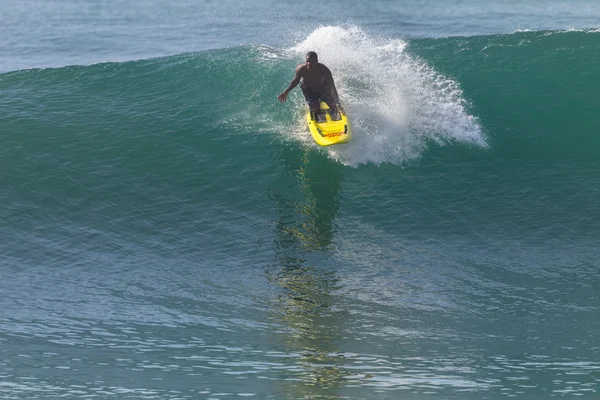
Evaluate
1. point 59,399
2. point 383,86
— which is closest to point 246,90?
point 383,86

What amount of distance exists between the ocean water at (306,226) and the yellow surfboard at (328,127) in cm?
68

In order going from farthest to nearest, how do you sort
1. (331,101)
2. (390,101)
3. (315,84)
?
1. (390,101)
2. (331,101)
3. (315,84)

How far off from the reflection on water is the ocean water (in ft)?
0.14

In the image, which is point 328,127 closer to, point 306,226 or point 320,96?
point 320,96

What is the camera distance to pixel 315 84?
59.6 ft

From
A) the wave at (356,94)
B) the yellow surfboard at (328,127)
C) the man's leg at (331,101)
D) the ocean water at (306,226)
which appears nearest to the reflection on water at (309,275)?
the ocean water at (306,226)

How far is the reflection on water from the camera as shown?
12.0 meters

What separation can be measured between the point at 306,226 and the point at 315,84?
3.28m

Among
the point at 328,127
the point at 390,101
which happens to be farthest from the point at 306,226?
the point at 390,101

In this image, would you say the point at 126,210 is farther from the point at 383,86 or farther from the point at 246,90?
the point at 383,86

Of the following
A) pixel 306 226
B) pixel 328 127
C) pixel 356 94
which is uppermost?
pixel 356 94

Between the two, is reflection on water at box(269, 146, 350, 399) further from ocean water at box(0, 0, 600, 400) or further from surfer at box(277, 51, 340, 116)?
surfer at box(277, 51, 340, 116)

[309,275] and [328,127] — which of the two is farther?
[328,127]

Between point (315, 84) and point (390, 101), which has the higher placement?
point (390, 101)
